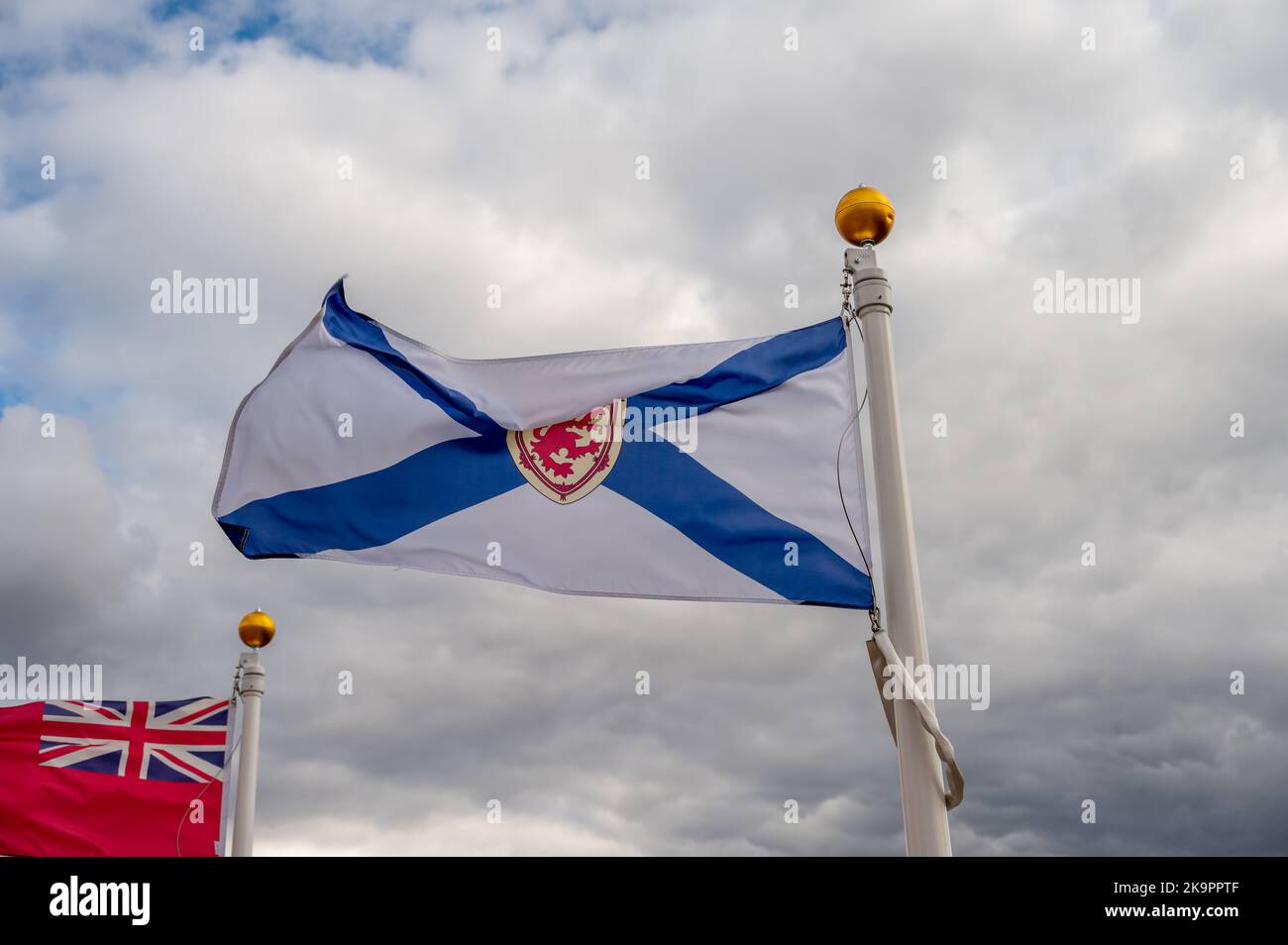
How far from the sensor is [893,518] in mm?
7602

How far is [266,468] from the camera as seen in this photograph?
970cm

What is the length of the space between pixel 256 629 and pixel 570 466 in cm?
881

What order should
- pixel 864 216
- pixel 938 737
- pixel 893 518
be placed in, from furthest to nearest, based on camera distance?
1. pixel 864 216
2. pixel 893 518
3. pixel 938 737

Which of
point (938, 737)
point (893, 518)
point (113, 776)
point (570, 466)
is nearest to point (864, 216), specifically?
point (893, 518)

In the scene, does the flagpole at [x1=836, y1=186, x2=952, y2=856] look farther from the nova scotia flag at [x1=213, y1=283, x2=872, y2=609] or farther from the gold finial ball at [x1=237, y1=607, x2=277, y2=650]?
the gold finial ball at [x1=237, y1=607, x2=277, y2=650]

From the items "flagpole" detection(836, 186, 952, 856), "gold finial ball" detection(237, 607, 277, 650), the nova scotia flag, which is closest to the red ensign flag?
"gold finial ball" detection(237, 607, 277, 650)

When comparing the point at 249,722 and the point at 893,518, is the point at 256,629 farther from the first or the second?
the point at 893,518

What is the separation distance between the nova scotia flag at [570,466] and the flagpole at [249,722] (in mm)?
6910

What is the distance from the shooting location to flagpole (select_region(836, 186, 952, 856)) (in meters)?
7.05

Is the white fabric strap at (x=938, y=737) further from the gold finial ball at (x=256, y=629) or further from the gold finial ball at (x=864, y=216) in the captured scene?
the gold finial ball at (x=256, y=629)

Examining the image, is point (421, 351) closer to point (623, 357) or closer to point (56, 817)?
point (623, 357)

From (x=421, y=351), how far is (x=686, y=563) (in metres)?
3.15

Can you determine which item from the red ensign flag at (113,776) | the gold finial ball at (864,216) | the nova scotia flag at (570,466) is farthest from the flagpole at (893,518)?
the red ensign flag at (113,776)

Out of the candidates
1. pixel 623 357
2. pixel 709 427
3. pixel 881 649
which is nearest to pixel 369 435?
pixel 623 357
